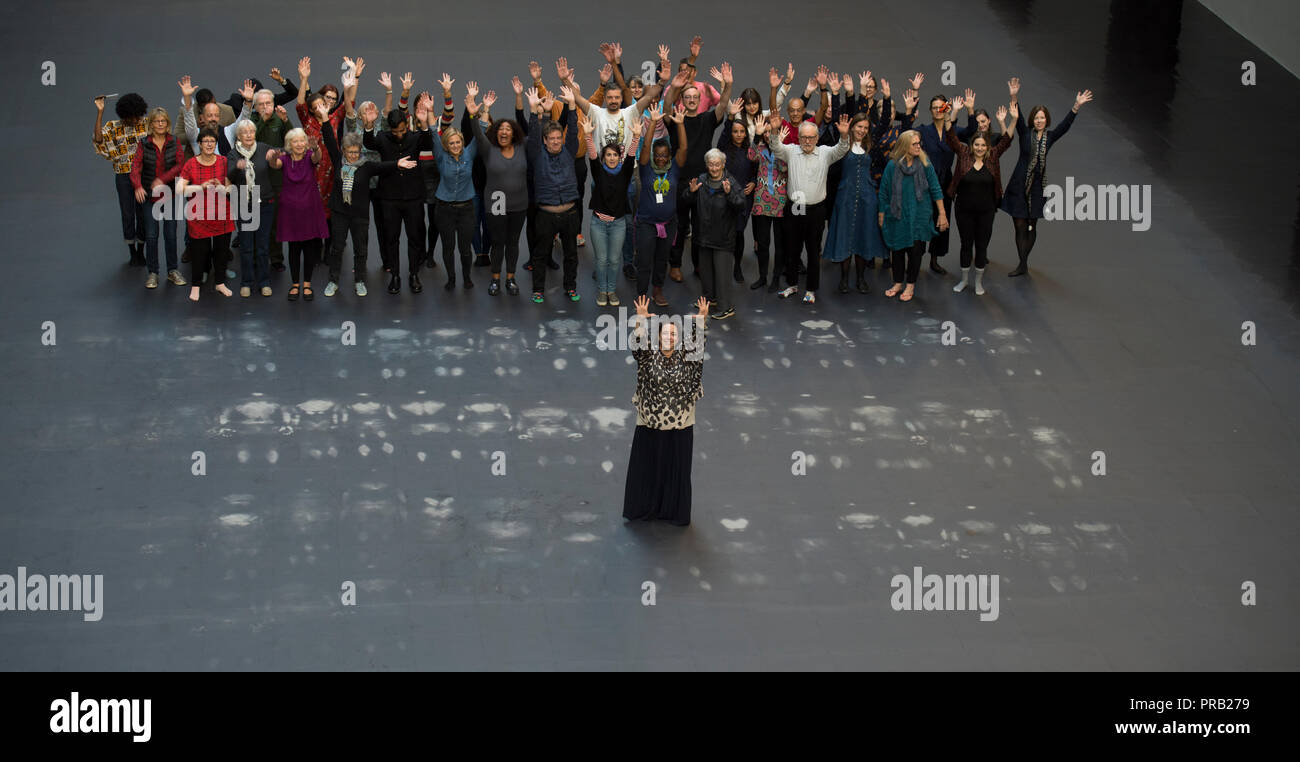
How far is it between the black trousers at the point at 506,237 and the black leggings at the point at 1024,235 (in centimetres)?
502

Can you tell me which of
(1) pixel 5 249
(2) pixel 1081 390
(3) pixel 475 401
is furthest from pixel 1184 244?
(1) pixel 5 249

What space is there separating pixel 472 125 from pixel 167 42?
7442 mm

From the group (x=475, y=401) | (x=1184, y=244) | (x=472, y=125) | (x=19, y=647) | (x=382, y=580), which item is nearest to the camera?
(x=19, y=647)

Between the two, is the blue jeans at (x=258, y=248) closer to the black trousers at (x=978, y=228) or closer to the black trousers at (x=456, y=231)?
the black trousers at (x=456, y=231)

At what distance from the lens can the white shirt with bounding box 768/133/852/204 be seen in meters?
16.3

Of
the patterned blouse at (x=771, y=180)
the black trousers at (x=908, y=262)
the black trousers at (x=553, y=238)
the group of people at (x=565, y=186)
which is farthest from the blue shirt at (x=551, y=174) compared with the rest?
the black trousers at (x=908, y=262)

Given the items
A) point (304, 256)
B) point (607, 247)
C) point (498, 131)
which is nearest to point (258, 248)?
point (304, 256)

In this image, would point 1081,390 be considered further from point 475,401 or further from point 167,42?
point 167,42

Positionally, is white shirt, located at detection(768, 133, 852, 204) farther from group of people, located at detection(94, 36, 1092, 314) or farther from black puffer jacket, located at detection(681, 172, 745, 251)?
black puffer jacket, located at detection(681, 172, 745, 251)

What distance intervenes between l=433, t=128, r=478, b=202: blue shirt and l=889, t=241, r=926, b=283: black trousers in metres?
4.27

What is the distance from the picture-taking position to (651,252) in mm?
16281

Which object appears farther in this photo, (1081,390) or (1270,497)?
(1081,390)

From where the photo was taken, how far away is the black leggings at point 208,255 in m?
16.0

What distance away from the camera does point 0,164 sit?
60.7 feet
